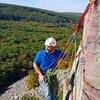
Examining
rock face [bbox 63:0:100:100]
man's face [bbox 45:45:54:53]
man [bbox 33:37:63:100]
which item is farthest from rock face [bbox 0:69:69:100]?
rock face [bbox 63:0:100:100]

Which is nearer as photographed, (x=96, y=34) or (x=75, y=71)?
(x=96, y=34)

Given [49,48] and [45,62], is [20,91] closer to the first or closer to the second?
[45,62]

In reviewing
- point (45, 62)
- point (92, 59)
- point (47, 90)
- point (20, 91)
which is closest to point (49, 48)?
point (45, 62)

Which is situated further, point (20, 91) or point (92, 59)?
point (20, 91)

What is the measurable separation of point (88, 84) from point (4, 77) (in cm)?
3083

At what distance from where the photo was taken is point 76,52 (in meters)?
9.59

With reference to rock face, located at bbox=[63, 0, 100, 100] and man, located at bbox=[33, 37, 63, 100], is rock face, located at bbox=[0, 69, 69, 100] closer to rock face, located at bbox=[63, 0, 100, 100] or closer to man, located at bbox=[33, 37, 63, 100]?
man, located at bbox=[33, 37, 63, 100]

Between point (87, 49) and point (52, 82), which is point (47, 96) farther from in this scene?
point (87, 49)

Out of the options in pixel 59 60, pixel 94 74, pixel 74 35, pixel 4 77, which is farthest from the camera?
pixel 4 77

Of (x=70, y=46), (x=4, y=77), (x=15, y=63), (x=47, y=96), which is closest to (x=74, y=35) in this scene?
(x=70, y=46)

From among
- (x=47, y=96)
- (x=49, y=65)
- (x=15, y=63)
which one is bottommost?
(x=15, y=63)

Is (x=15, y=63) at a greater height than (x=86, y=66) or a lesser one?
lesser

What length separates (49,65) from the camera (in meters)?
10.2

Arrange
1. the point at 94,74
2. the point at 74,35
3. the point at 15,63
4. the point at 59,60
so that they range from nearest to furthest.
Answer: the point at 94,74
the point at 74,35
the point at 59,60
the point at 15,63
